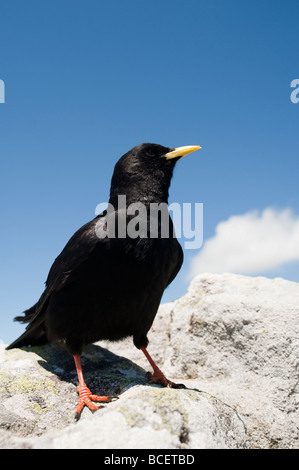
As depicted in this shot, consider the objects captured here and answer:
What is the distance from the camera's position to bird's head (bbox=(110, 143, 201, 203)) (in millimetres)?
4883

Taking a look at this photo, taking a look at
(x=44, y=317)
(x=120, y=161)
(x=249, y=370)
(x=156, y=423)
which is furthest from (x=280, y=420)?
(x=120, y=161)

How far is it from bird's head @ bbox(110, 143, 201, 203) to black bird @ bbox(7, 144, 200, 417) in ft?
0.09

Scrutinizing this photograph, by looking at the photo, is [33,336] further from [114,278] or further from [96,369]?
[114,278]

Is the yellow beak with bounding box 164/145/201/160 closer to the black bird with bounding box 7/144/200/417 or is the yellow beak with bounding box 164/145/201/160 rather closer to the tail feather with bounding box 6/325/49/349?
the black bird with bounding box 7/144/200/417

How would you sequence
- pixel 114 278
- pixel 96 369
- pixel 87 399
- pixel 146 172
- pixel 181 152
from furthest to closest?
1. pixel 181 152
2. pixel 146 172
3. pixel 96 369
4. pixel 114 278
5. pixel 87 399

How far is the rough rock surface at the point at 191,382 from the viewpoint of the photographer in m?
2.55

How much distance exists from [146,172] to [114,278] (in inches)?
68.0

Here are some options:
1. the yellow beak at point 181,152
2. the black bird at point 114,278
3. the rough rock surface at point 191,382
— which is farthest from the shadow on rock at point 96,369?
the yellow beak at point 181,152

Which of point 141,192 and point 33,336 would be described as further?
point 33,336

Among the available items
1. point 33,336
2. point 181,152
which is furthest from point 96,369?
point 181,152

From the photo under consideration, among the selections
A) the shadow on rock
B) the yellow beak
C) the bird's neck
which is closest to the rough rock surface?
the shadow on rock

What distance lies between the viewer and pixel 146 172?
201 inches

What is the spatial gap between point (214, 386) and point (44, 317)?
2427 mm
